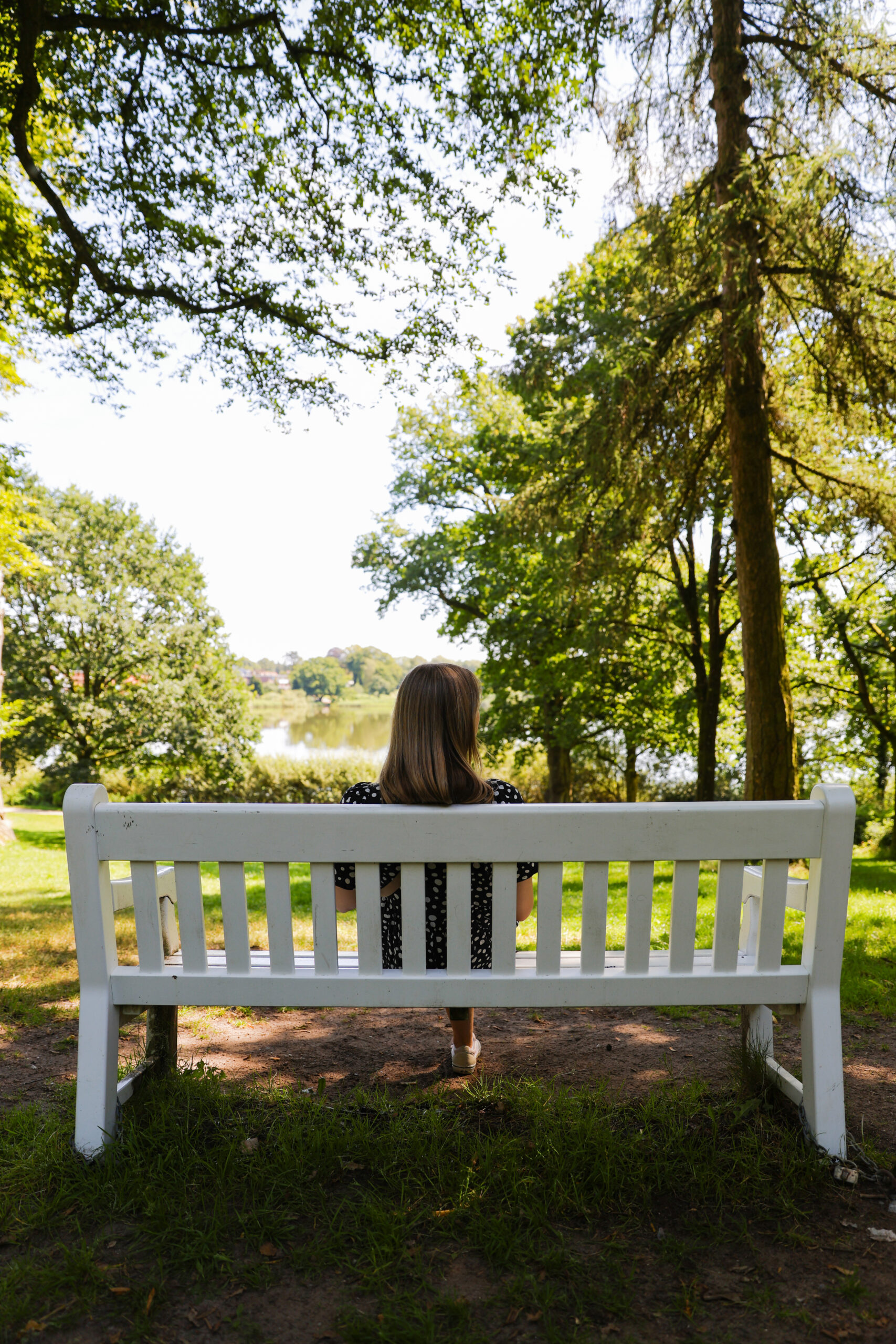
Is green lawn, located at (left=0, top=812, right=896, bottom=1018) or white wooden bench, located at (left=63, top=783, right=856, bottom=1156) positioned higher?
white wooden bench, located at (left=63, top=783, right=856, bottom=1156)

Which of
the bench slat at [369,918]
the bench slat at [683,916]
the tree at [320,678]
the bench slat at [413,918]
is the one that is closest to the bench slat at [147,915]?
the bench slat at [369,918]

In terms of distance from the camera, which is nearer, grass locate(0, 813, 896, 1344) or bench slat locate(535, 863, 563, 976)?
grass locate(0, 813, 896, 1344)

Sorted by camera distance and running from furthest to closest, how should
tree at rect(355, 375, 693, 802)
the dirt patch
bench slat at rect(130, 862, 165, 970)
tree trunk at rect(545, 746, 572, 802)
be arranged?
tree trunk at rect(545, 746, 572, 802) < tree at rect(355, 375, 693, 802) < the dirt patch < bench slat at rect(130, 862, 165, 970)

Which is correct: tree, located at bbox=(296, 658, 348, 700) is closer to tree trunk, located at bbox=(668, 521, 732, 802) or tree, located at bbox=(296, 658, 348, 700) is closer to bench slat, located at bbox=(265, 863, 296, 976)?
tree trunk, located at bbox=(668, 521, 732, 802)

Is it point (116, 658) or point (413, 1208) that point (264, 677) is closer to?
point (116, 658)

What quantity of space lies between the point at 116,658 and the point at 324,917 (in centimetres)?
2255

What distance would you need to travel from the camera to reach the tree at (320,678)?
52.5 meters

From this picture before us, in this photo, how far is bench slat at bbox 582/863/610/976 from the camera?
209 centimetres

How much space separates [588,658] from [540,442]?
11.4ft

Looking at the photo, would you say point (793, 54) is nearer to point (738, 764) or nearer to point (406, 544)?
point (406, 544)

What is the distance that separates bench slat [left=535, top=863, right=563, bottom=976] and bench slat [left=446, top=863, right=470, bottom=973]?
0.19m

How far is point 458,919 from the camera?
215cm

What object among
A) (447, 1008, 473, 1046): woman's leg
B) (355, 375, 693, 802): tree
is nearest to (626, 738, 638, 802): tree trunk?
(355, 375, 693, 802): tree

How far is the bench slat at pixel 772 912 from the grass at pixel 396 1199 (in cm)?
48
